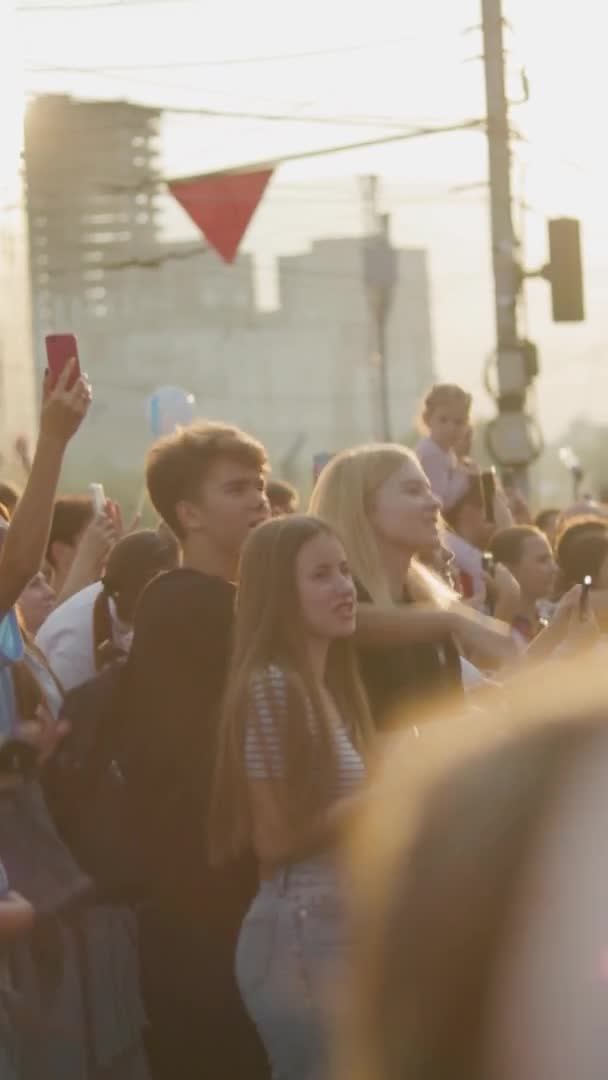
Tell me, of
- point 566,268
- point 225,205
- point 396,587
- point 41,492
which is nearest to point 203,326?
point 566,268

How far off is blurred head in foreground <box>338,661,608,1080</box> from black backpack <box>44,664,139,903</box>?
10.7 ft

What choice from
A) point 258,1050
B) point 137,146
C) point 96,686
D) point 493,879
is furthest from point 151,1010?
point 137,146

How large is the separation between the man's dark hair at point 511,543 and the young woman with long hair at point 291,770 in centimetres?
471

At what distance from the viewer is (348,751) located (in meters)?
5.30

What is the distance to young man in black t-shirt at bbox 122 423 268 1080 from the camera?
5.57m

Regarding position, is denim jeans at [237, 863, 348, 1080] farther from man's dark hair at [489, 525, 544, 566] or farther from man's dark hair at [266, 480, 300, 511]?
man's dark hair at [489, 525, 544, 566]

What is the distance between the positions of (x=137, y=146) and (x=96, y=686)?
15319cm

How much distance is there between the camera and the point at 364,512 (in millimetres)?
5984

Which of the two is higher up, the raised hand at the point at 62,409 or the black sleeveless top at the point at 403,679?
the raised hand at the point at 62,409

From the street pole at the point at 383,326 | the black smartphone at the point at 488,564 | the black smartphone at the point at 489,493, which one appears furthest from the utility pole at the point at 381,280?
the black smartphone at the point at 488,564

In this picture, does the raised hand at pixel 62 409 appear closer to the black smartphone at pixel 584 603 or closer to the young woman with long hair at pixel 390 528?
the young woman with long hair at pixel 390 528

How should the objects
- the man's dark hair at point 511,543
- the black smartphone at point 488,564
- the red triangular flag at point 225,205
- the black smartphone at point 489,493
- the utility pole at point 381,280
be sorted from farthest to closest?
the utility pole at point 381,280
the red triangular flag at point 225,205
the black smartphone at point 489,493
the man's dark hair at point 511,543
the black smartphone at point 488,564

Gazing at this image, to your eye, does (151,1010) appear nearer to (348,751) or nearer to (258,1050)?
(258,1050)

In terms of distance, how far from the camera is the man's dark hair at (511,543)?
10180 millimetres
